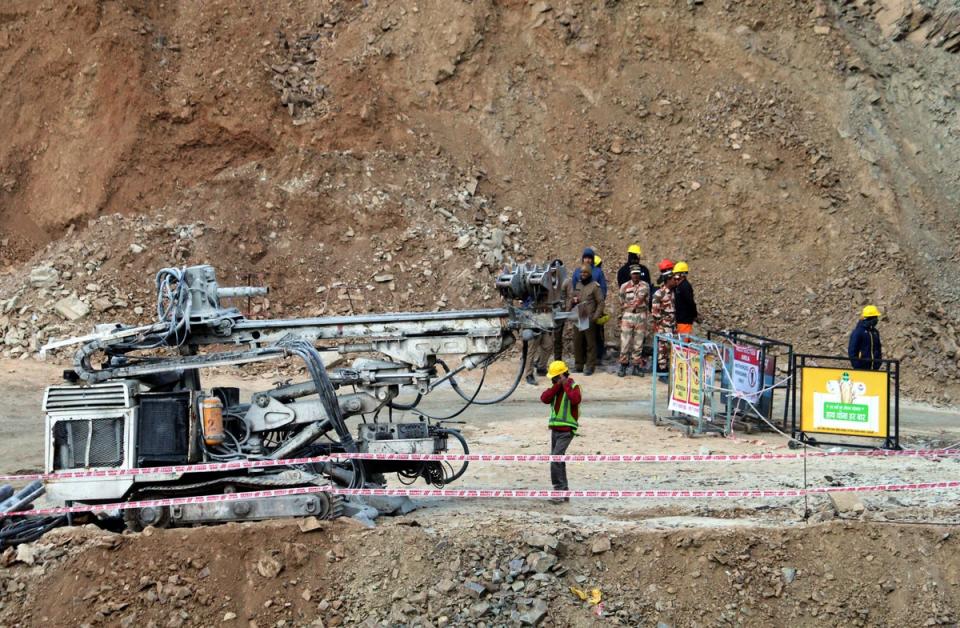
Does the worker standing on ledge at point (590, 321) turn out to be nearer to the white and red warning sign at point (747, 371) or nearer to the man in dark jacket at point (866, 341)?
the white and red warning sign at point (747, 371)

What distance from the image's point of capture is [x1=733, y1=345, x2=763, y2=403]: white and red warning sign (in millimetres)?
14922

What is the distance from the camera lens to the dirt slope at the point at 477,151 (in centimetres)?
2058

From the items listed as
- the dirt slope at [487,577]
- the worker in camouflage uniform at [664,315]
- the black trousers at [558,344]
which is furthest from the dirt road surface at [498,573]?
the black trousers at [558,344]

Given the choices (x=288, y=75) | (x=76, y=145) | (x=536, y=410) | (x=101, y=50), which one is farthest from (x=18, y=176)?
(x=536, y=410)

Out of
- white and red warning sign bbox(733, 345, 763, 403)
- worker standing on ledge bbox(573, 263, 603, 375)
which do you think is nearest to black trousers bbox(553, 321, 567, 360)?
worker standing on ledge bbox(573, 263, 603, 375)

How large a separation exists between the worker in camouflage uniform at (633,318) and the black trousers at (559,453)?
7354 millimetres

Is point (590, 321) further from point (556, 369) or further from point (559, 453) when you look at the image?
point (556, 369)

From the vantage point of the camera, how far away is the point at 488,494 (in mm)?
A: 10773

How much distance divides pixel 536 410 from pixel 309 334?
261 inches

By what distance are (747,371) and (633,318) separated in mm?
3599

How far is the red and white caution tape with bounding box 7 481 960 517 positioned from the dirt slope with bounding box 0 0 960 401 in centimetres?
889

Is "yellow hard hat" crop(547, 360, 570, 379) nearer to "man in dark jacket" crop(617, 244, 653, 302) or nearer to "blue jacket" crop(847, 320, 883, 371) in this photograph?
"blue jacket" crop(847, 320, 883, 371)

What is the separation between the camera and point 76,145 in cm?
2308

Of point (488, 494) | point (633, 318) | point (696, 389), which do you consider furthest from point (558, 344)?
point (488, 494)
